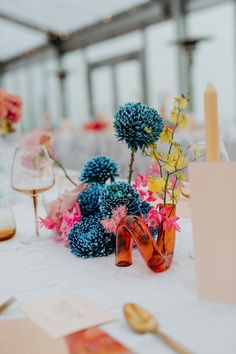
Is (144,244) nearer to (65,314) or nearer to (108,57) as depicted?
(65,314)

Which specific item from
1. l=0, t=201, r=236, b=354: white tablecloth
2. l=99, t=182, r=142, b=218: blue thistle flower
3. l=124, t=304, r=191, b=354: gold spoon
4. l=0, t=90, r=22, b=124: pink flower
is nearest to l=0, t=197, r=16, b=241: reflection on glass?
l=0, t=201, r=236, b=354: white tablecloth

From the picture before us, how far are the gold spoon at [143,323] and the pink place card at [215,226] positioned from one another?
0.11 m

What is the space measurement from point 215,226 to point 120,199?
253mm

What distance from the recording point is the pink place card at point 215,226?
61 cm

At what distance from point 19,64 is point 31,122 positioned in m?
1.49

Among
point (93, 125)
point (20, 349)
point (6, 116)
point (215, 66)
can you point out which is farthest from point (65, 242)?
point (215, 66)

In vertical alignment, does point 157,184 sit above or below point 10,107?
below

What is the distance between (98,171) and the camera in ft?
3.41

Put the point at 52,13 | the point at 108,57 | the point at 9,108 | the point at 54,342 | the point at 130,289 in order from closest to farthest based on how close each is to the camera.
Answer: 1. the point at 54,342
2. the point at 130,289
3. the point at 9,108
4. the point at 52,13
5. the point at 108,57

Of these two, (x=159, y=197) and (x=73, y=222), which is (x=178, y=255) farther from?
(x=73, y=222)

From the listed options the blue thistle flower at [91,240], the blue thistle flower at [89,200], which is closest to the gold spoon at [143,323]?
the blue thistle flower at [91,240]

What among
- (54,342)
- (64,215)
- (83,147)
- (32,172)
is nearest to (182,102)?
(64,215)

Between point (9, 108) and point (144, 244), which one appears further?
point (9, 108)

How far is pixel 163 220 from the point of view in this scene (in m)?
0.78
